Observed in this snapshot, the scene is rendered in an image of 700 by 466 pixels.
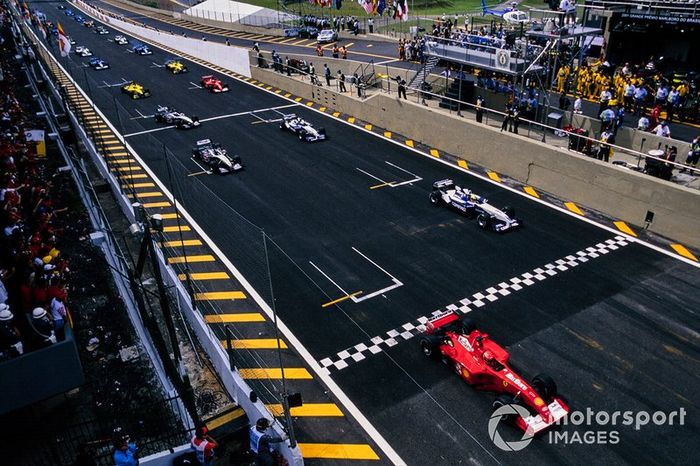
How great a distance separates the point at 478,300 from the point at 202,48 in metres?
45.9

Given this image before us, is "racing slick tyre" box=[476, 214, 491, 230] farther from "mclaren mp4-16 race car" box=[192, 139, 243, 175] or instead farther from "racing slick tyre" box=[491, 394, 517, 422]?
"mclaren mp4-16 race car" box=[192, 139, 243, 175]

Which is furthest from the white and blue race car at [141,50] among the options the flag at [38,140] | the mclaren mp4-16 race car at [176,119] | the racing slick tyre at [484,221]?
the racing slick tyre at [484,221]

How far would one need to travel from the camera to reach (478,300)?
15.9 m

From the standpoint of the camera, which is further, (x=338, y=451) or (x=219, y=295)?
(x=219, y=295)

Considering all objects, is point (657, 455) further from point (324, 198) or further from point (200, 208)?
point (200, 208)

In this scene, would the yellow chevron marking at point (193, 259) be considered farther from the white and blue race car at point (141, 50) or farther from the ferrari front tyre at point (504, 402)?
the white and blue race car at point (141, 50)

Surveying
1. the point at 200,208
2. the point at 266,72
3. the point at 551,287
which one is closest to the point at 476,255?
the point at 551,287

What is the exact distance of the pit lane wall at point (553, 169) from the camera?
1845 centimetres

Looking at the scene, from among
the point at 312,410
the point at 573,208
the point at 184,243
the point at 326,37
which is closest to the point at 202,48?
the point at 326,37

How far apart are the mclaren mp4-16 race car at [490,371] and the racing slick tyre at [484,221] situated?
6275 millimetres

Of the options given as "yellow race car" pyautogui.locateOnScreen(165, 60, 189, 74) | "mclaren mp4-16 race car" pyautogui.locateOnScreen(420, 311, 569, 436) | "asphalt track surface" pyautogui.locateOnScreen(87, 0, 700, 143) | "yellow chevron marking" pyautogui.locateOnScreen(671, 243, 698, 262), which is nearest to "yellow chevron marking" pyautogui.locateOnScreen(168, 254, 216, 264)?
"mclaren mp4-16 race car" pyautogui.locateOnScreen(420, 311, 569, 436)

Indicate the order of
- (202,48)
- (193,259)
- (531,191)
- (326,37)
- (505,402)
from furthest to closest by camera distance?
(326,37)
(202,48)
(531,191)
(193,259)
(505,402)

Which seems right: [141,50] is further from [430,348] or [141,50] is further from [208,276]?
[430,348]

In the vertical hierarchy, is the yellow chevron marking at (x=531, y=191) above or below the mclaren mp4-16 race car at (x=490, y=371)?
above
